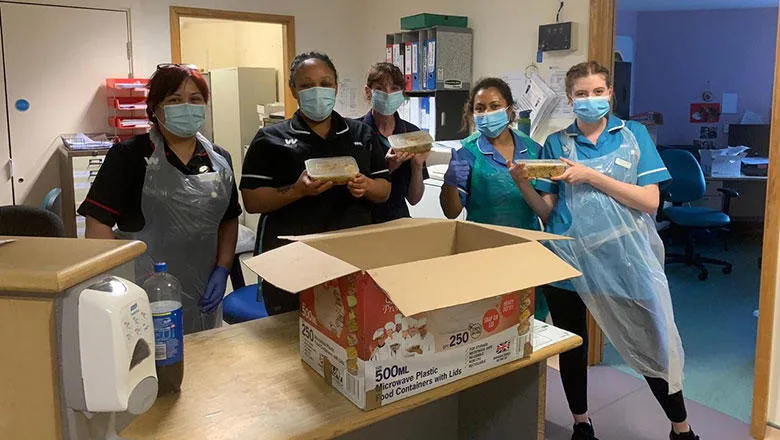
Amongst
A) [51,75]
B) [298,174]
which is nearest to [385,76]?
[298,174]

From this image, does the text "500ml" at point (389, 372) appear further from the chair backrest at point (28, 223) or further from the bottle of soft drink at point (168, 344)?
the chair backrest at point (28, 223)

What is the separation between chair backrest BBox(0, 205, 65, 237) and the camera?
2.18 meters

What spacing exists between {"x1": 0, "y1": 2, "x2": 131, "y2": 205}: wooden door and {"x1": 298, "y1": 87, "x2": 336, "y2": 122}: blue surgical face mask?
2881 millimetres

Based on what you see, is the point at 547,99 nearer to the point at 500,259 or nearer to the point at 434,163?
the point at 434,163

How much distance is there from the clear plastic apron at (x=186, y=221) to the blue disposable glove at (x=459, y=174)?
2.55 ft

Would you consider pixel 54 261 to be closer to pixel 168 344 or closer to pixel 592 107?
pixel 168 344

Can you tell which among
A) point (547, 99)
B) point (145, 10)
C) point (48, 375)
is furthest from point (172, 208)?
point (145, 10)

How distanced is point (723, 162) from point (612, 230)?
171 inches

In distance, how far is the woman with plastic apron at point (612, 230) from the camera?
2.16m

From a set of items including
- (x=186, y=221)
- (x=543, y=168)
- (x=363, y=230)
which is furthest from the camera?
(x=543, y=168)

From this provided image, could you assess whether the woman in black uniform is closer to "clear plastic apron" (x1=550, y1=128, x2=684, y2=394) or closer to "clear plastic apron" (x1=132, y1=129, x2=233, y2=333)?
"clear plastic apron" (x1=132, y1=129, x2=233, y2=333)

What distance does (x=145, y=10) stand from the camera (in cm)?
432

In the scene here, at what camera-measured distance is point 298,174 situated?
6.52ft

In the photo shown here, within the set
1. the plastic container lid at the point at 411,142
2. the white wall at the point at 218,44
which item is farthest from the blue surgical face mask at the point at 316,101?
the white wall at the point at 218,44
